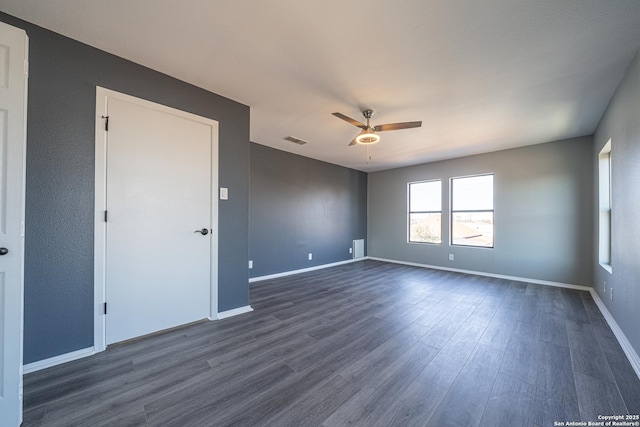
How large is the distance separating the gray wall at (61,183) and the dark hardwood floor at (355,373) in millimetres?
346

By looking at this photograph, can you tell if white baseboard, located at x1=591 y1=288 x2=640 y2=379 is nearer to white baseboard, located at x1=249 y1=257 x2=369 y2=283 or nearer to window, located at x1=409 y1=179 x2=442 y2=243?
window, located at x1=409 y1=179 x2=442 y2=243

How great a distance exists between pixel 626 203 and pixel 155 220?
4414 millimetres

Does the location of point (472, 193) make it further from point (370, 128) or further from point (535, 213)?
point (370, 128)

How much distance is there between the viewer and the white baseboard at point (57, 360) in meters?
1.75

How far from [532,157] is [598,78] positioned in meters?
2.43

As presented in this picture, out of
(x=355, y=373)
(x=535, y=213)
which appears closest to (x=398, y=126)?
(x=355, y=373)

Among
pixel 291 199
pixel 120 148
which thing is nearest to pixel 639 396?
pixel 120 148

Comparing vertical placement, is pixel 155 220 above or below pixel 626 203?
below

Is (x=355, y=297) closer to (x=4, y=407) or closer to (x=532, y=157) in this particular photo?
(x=4, y=407)

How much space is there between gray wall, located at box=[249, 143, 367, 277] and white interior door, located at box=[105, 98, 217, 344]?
1.80 m

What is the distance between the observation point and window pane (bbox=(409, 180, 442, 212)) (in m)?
5.62

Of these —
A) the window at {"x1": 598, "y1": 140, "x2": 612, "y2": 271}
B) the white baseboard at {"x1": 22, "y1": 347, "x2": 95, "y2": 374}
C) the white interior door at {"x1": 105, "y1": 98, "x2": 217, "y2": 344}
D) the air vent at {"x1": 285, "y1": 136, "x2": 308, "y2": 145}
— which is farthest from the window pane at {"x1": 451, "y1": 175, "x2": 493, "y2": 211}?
the white baseboard at {"x1": 22, "y1": 347, "x2": 95, "y2": 374}

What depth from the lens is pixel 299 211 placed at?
5219 millimetres

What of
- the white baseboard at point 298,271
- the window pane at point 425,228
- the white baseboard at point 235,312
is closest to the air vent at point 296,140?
the white baseboard at point 298,271
